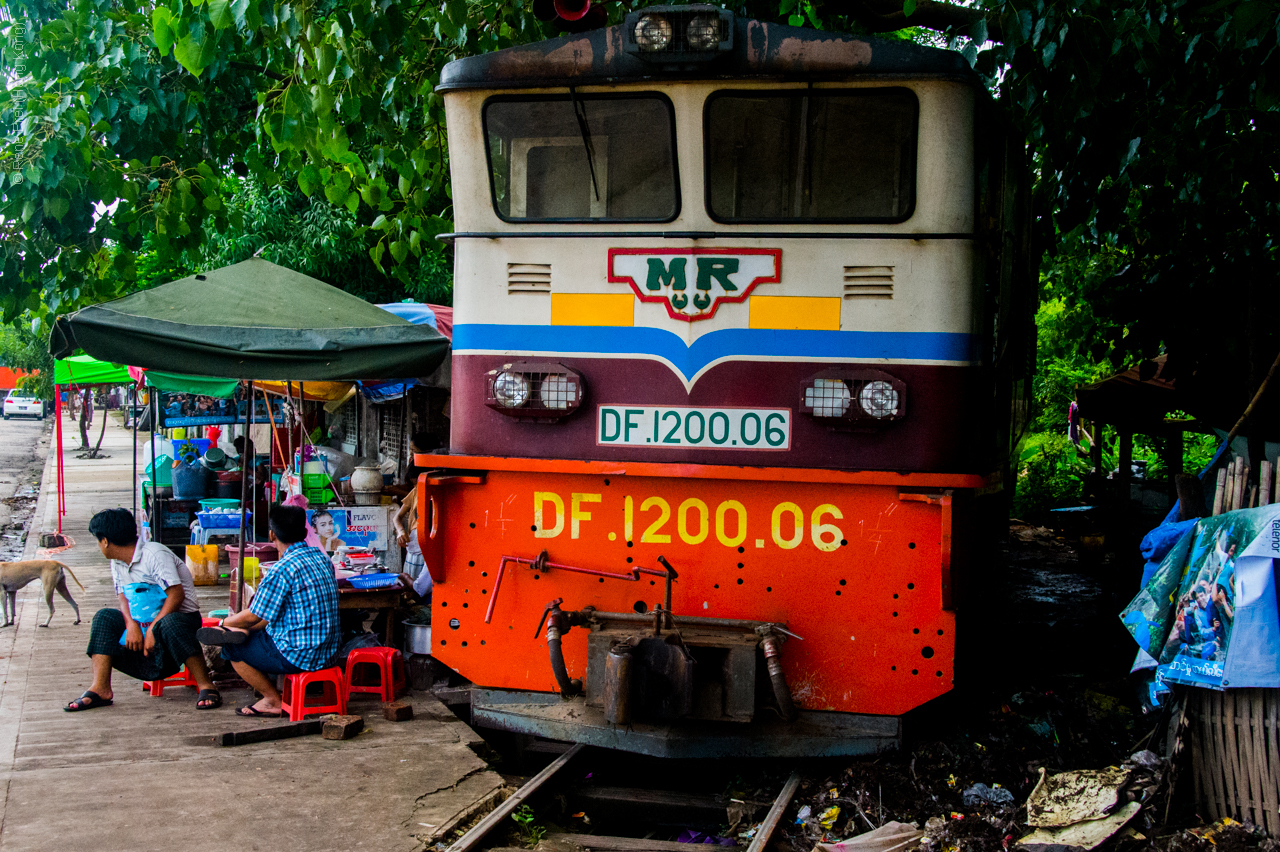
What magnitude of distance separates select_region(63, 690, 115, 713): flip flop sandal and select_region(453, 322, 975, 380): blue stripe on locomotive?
9.99 feet

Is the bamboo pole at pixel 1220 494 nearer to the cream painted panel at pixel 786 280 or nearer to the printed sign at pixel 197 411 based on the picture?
the cream painted panel at pixel 786 280

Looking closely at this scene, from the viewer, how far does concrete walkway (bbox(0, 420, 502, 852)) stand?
422 cm

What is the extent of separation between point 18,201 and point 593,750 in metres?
5.49

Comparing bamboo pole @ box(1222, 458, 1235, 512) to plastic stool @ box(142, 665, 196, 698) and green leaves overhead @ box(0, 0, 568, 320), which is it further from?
plastic stool @ box(142, 665, 196, 698)

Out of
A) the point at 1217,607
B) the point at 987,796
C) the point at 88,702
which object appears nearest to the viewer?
the point at 1217,607

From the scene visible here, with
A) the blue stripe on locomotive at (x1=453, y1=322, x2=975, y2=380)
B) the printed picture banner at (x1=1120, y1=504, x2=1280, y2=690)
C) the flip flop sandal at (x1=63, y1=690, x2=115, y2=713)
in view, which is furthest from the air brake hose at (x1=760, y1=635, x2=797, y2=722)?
the flip flop sandal at (x1=63, y1=690, x2=115, y2=713)

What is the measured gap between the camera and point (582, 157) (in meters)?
4.82

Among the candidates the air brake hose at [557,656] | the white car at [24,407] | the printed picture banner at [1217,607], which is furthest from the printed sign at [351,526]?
the white car at [24,407]

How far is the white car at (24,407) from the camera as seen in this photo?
4859cm

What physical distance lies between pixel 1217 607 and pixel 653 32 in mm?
3138

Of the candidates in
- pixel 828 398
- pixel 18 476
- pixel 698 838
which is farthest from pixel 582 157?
pixel 18 476

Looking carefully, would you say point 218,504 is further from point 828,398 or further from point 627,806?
point 828,398

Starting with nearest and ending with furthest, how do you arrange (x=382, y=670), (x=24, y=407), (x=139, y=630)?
(x=139, y=630) < (x=382, y=670) < (x=24, y=407)

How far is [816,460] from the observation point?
180 inches
